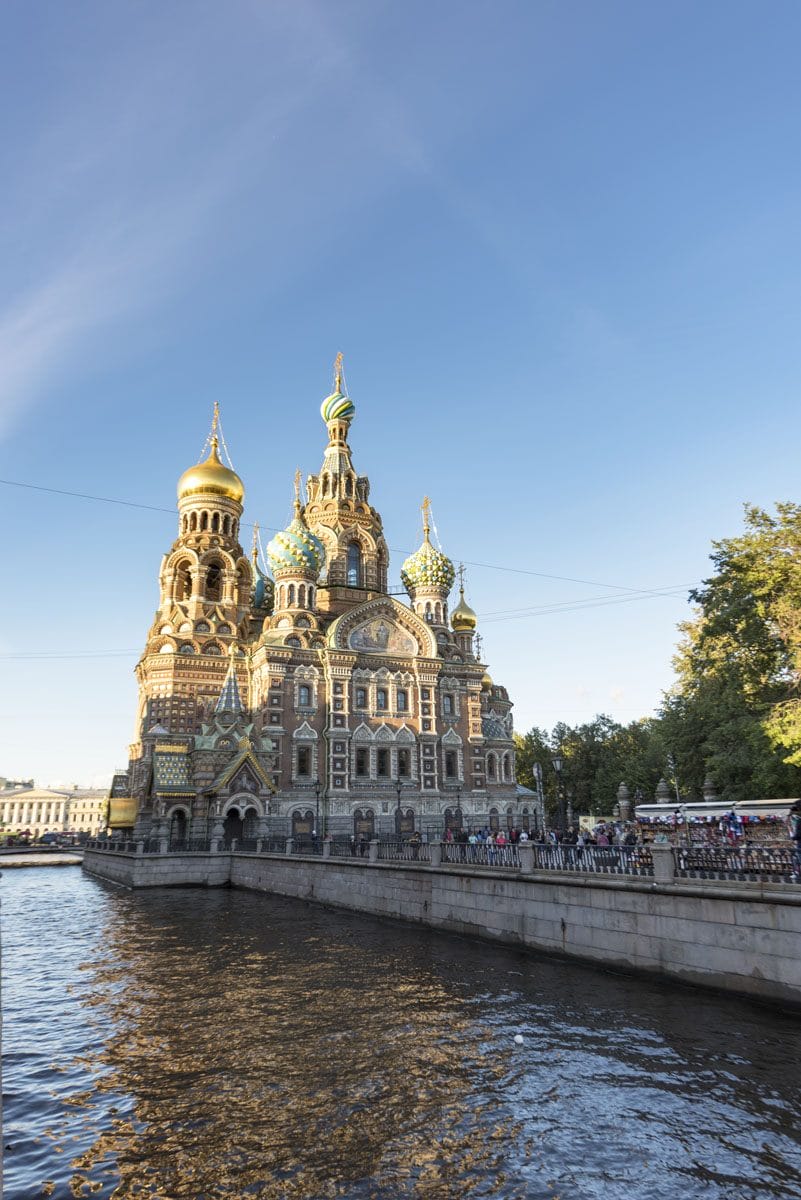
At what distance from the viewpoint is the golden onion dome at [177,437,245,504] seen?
54.9 metres

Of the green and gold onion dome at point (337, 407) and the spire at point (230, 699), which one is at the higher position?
the green and gold onion dome at point (337, 407)

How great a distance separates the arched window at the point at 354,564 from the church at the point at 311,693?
0.14 m

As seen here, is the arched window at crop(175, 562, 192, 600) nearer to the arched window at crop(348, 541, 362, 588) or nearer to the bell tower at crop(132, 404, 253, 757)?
the bell tower at crop(132, 404, 253, 757)

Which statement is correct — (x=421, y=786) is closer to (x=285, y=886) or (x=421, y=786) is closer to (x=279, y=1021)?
(x=285, y=886)

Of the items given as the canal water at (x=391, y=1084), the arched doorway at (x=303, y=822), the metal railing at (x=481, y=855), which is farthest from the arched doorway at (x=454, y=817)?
the canal water at (x=391, y=1084)

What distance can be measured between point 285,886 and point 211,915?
5.29 metres

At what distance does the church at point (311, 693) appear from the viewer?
42000 mm

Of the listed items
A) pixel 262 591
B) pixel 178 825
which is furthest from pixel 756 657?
pixel 262 591

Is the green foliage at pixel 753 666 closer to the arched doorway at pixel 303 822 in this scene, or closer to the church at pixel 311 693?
the church at pixel 311 693

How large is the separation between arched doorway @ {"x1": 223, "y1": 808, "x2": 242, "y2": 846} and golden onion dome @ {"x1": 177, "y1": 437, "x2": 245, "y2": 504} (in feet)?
77.5

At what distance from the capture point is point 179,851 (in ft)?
121

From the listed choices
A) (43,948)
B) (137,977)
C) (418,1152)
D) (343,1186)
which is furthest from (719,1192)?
(43,948)

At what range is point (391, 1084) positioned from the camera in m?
10.9

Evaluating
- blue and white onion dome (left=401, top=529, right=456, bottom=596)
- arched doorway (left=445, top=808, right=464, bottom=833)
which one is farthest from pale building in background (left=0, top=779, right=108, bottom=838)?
arched doorway (left=445, top=808, right=464, bottom=833)
